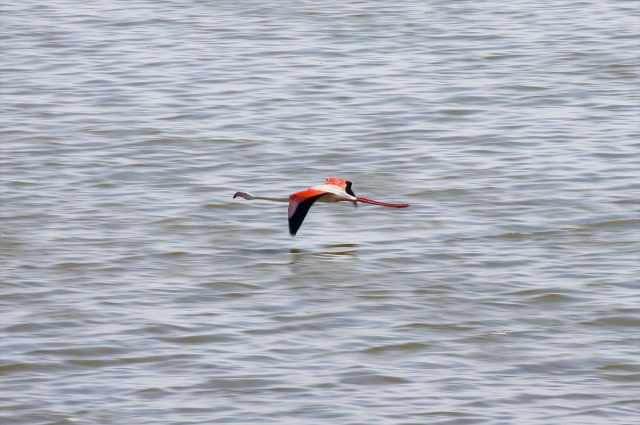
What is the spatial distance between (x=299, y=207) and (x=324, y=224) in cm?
110

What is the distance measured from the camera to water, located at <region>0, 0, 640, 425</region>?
7562mm

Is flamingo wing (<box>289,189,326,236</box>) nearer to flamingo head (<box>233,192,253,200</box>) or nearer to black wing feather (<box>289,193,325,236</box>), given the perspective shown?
black wing feather (<box>289,193,325,236</box>)

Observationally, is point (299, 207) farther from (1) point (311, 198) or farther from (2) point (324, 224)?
(2) point (324, 224)

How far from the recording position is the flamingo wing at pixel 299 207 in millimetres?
9539

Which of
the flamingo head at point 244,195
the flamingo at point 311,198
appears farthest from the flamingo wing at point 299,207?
the flamingo head at point 244,195

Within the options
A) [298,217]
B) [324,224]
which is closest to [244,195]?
[324,224]

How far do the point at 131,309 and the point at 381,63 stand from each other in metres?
7.47

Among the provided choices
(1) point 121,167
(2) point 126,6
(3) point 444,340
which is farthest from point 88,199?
(2) point 126,6

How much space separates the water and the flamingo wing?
32 cm

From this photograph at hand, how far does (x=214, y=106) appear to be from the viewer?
14070 mm

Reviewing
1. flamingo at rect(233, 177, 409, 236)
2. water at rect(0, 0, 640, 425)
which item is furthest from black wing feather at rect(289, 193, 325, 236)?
water at rect(0, 0, 640, 425)

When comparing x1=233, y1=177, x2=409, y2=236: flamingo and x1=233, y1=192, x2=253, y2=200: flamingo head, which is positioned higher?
x1=233, y1=177, x2=409, y2=236: flamingo

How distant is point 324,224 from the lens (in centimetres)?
1065

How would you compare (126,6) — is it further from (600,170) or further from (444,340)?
(444,340)
